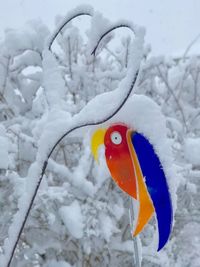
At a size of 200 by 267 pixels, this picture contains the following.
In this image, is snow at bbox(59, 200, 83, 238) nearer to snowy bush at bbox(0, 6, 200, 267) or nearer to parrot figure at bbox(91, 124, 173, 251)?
snowy bush at bbox(0, 6, 200, 267)

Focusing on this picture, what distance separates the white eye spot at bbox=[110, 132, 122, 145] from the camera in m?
0.77

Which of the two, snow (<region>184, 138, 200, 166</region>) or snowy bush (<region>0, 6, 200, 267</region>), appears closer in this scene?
snowy bush (<region>0, 6, 200, 267</region>)

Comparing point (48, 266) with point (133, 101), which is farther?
point (48, 266)

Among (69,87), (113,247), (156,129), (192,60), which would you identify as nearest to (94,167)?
(113,247)

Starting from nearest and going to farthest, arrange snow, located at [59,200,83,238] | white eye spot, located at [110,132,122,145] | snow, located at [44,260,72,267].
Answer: white eye spot, located at [110,132,122,145] < snow, located at [59,200,83,238] < snow, located at [44,260,72,267]

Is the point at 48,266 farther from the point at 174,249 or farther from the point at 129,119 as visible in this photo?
the point at 129,119

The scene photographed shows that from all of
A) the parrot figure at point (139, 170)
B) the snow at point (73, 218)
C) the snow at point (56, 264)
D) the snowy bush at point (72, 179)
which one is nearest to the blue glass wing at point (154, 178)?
the parrot figure at point (139, 170)

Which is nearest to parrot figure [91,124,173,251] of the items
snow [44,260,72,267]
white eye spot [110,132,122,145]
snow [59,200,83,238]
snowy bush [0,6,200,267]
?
white eye spot [110,132,122,145]

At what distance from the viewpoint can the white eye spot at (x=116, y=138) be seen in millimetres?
769

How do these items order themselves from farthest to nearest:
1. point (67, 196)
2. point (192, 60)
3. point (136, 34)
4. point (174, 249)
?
point (192, 60) < point (174, 249) < point (67, 196) < point (136, 34)

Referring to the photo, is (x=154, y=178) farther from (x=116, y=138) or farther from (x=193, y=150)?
(x=193, y=150)

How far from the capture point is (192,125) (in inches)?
74.3

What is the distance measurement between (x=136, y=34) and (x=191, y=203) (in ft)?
3.38

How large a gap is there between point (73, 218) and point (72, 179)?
0.46 ft
